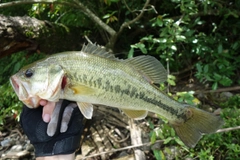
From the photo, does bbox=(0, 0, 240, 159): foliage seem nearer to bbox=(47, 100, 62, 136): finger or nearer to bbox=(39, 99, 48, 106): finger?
bbox=(47, 100, 62, 136): finger

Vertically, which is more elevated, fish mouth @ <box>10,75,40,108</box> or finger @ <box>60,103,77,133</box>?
fish mouth @ <box>10,75,40,108</box>

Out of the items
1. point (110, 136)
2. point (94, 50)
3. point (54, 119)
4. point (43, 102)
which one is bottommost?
point (110, 136)

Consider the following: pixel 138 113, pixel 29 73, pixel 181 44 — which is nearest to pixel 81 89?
pixel 29 73

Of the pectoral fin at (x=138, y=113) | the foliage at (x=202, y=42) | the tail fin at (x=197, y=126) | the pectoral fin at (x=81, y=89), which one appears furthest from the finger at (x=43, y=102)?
the foliage at (x=202, y=42)

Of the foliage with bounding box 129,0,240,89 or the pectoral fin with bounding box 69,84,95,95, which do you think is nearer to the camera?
the pectoral fin with bounding box 69,84,95,95

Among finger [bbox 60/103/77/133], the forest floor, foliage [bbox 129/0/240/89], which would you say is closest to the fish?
finger [bbox 60/103/77/133]

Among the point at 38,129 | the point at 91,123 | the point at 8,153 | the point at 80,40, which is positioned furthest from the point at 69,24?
the point at 38,129

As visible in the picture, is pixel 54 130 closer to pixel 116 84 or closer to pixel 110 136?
pixel 116 84
